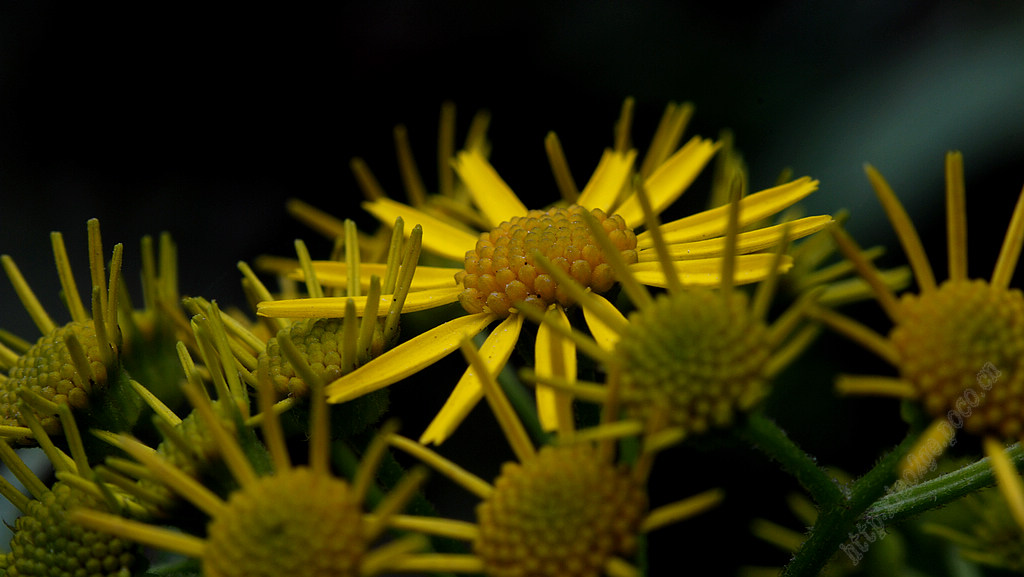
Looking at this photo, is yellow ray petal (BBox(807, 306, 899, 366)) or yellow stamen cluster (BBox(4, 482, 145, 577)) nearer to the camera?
yellow ray petal (BBox(807, 306, 899, 366))

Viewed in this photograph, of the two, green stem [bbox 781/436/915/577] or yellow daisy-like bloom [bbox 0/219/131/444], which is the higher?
yellow daisy-like bloom [bbox 0/219/131/444]

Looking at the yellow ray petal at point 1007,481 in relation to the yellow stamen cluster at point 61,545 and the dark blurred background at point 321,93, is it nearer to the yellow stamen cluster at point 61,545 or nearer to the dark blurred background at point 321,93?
the yellow stamen cluster at point 61,545

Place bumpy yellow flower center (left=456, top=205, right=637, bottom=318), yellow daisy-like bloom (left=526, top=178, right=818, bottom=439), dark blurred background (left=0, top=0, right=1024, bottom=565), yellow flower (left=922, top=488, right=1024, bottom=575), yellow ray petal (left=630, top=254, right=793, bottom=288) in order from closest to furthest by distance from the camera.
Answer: yellow daisy-like bloom (left=526, top=178, right=818, bottom=439) < yellow ray petal (left=630, top=254, right=793, bottom=288) < bumpy yellow flower center (left=456, top=205, right=637, bottom=318) < yellow flower (left=922, top=488, right=1024, bottom=575) < dark blurred background (left=0, top=0, right=1024, bottom=565)

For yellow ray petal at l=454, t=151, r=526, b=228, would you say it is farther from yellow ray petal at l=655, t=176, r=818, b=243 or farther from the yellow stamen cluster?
the yellow stamen cluster

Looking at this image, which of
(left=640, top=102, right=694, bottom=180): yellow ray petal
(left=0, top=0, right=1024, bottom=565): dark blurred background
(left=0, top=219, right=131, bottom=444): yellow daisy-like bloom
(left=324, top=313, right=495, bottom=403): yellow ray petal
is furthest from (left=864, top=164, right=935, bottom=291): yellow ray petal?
(left=0, top=0, right=1024, bottom=565): dark blurred background

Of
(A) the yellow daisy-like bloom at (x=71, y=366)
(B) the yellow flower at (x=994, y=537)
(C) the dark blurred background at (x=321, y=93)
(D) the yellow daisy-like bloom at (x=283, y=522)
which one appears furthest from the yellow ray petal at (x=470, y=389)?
(C) the dark blurred background at (x=321, y=93)

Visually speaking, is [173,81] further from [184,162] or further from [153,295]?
[153,295]

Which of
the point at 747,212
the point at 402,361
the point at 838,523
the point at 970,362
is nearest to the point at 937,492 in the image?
the point at 838,523
